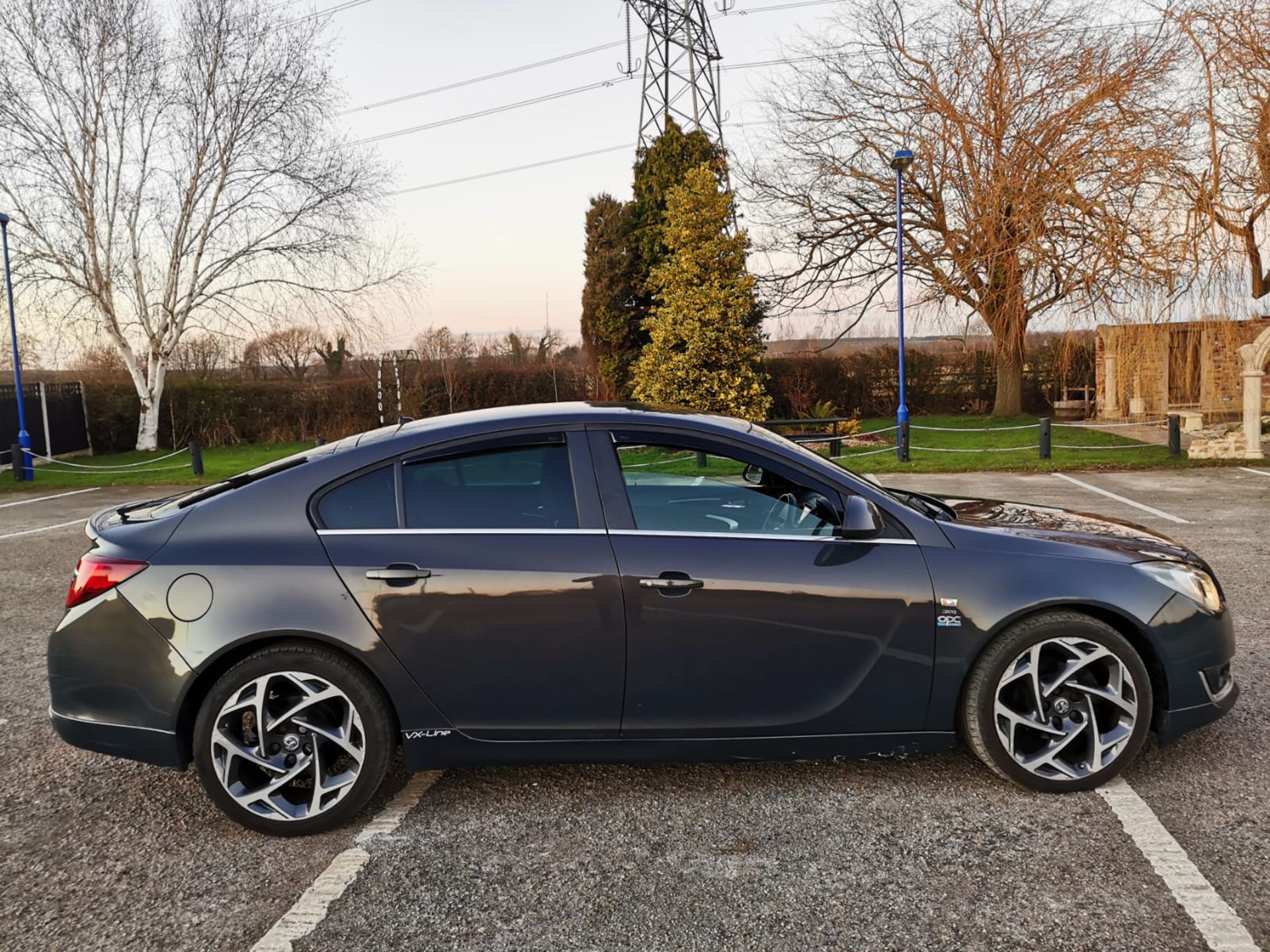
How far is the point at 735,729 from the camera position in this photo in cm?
327

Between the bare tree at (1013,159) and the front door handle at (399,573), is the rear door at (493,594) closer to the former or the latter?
the front door handle at (399,573)

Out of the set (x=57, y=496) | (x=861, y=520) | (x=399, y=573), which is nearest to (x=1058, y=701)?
(x=861, y=520)

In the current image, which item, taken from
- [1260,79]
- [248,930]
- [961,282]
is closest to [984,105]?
[961,282]

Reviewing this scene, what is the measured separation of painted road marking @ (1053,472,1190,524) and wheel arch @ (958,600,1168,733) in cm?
692

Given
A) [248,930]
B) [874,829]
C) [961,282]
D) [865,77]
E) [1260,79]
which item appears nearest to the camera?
[248,930]

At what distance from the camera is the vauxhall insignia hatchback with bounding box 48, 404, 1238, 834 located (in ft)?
10.5

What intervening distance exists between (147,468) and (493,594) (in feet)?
69.7

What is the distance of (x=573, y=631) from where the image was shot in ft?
10.5

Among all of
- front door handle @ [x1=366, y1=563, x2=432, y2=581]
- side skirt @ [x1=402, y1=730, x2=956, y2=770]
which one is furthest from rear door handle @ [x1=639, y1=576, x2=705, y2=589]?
front door handle @ [x1=366, y1=563, x2=432, y2=581]

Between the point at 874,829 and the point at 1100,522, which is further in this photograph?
the point at 1100,522

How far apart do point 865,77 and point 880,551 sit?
74.1ft

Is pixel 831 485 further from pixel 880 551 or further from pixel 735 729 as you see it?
pixel 735 729

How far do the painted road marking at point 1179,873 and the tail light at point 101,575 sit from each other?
11.4ft

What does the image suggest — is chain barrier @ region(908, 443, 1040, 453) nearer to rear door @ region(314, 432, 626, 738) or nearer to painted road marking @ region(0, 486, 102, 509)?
rear door @ region(314, 432, 626, 738)
